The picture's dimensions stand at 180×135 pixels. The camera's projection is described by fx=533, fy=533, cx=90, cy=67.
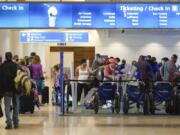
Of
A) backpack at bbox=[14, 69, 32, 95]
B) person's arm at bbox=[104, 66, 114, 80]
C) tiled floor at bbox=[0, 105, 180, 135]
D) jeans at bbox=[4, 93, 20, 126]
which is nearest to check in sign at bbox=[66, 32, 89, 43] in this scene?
person's arm at bbox=[104, 66, 114, 80]

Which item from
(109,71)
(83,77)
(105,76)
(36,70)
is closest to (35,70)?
(36,70)

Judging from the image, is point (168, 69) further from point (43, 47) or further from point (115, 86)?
point (43, 47)

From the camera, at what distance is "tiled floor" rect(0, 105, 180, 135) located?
1136cm

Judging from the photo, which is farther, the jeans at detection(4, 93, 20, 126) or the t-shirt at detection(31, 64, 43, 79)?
the t-shirt at detection(31, 64, 43, 79)

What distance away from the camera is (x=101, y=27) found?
15.9 m

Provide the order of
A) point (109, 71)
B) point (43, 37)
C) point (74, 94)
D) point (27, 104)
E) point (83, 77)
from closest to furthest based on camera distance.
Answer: point (27, 104)
point (74, 94)
point (109, 71)
point (83, 77)
point (43, 37)

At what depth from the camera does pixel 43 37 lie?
69.9 feet

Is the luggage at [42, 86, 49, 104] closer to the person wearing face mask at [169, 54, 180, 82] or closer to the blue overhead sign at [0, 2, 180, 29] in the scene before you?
the blue overhead sign at [0, 2, 180, 29]

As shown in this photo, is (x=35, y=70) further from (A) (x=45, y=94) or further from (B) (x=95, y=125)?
(B) (x=95, y=125)

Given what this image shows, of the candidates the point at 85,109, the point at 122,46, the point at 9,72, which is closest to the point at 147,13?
the point at 85,109

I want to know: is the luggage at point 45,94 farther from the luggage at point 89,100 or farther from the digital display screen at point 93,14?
the digital display screen at point 93,14

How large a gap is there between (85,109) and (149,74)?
2.41 metres

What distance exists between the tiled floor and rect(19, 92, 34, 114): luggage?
0.27 m

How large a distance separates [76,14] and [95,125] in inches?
169
